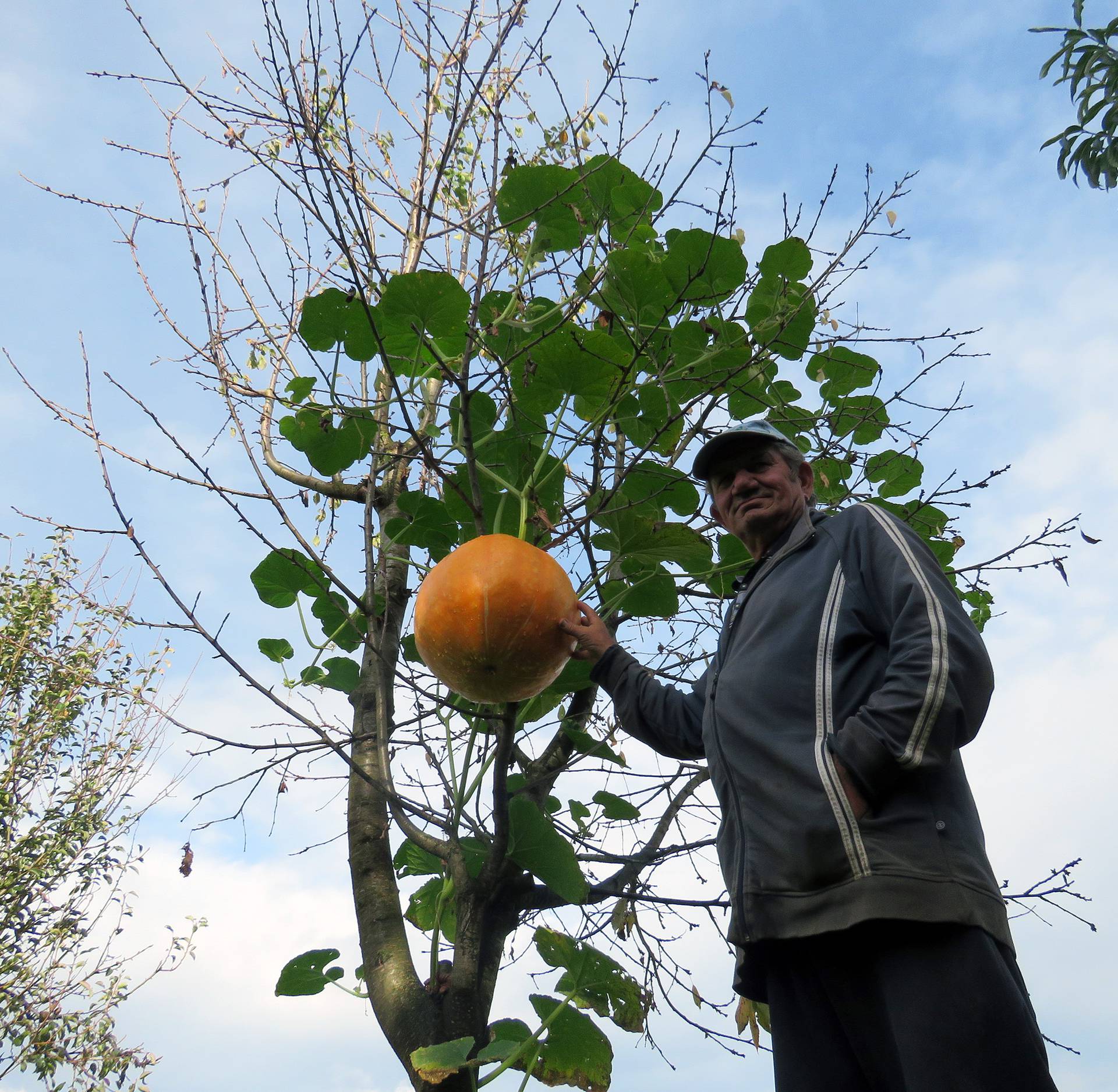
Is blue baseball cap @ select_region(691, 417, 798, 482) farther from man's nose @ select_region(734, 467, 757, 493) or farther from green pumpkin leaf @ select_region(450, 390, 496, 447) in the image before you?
green pumpkin leaf @ select_region(450, 390, 496, 447)

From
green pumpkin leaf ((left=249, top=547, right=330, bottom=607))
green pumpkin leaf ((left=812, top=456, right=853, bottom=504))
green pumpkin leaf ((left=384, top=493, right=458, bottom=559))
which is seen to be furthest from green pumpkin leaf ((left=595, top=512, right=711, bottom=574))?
green pumpkin leaf ((left=249, top=547, right=330, bottom=607))

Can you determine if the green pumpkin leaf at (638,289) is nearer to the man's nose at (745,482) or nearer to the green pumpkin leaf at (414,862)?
the man's nose at (745,482)

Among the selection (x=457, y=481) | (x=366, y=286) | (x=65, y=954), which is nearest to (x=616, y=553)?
(x=457, y=481)

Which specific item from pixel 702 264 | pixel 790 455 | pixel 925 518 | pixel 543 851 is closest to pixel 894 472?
pixel 925 518

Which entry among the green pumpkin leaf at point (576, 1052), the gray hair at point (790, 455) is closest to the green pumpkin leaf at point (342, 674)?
the green pumpkin leaf at point (576, 1052)

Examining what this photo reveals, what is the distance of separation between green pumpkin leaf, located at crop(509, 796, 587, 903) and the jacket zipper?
1.38ft

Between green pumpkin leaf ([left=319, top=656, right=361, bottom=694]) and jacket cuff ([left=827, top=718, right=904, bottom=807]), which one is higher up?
green pumpkin leaf ([left=319, top=656, right=361, bottom=694])

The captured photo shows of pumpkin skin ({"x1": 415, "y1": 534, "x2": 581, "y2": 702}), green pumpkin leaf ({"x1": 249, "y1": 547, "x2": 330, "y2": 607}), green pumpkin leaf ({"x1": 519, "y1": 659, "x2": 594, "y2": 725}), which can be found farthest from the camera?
green pumpkin leaf ({"x1": 249, "y1": 547, "x2": 330, "y2": 607})

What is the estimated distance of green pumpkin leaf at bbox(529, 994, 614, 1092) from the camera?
1819 mm

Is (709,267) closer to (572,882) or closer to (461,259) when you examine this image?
(461,259)

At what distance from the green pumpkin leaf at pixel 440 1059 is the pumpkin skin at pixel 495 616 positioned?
59 centimetres

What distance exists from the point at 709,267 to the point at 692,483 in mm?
444

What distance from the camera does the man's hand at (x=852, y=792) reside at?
110 centimetres

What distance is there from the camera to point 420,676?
2.14m
